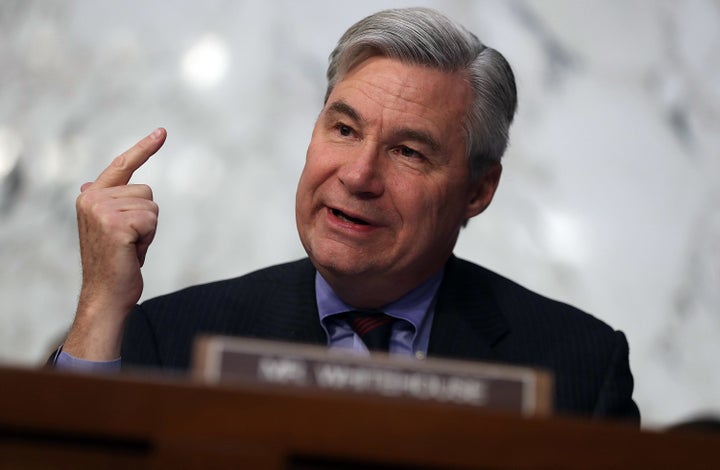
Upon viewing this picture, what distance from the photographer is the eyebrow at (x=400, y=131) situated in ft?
7.07

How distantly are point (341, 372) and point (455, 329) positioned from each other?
105 centimetres

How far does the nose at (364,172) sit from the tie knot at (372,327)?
9.3 inches

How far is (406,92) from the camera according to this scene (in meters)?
2.18

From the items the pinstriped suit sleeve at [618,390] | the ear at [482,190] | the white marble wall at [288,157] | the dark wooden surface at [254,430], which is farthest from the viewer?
the white marble wall at [288,157]

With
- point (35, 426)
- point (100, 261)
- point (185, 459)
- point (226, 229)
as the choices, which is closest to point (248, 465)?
point (185, 459)

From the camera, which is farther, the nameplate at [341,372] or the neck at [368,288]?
the neck at [368,288]

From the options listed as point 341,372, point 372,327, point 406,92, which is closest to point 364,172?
point 406,92

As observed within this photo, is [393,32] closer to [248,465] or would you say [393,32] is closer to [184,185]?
[184,185]

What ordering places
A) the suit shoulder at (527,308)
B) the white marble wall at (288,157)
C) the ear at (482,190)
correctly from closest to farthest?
1. the suit shoulder at (527,308)
2. the ear at (482,190)
3. the white marble wall at (288,157)

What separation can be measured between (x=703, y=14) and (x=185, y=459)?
8.40 feet

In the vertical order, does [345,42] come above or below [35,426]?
above

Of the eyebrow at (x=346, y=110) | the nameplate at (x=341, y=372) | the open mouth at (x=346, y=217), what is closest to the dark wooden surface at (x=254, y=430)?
the nameplate at (x=341, y=372)

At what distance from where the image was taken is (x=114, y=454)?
42.9 inches

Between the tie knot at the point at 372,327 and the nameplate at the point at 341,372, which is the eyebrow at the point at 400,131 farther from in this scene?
the nameplate at the point at 341,372
